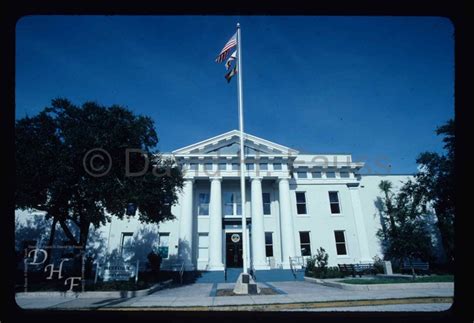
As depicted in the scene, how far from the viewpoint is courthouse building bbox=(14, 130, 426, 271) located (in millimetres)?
20656

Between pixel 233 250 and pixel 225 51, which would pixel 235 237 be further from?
pixel 225 51

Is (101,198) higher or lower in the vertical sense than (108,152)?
lower

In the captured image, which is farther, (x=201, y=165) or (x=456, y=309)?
(x=201, y=165)

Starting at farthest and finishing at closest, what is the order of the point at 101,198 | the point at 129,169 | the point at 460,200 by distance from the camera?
the point at 129,169 < the point at 101,198 < the point at 460,200

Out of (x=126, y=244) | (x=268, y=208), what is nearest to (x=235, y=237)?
(x=268, y=208)

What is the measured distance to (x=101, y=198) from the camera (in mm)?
10719

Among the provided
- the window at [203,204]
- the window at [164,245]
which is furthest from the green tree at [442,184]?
the window at [164,245]

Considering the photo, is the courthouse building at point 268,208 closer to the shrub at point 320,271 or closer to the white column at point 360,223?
the white column at point 360,223

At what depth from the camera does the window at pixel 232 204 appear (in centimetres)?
2267

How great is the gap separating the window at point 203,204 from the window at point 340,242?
35.5 ft
